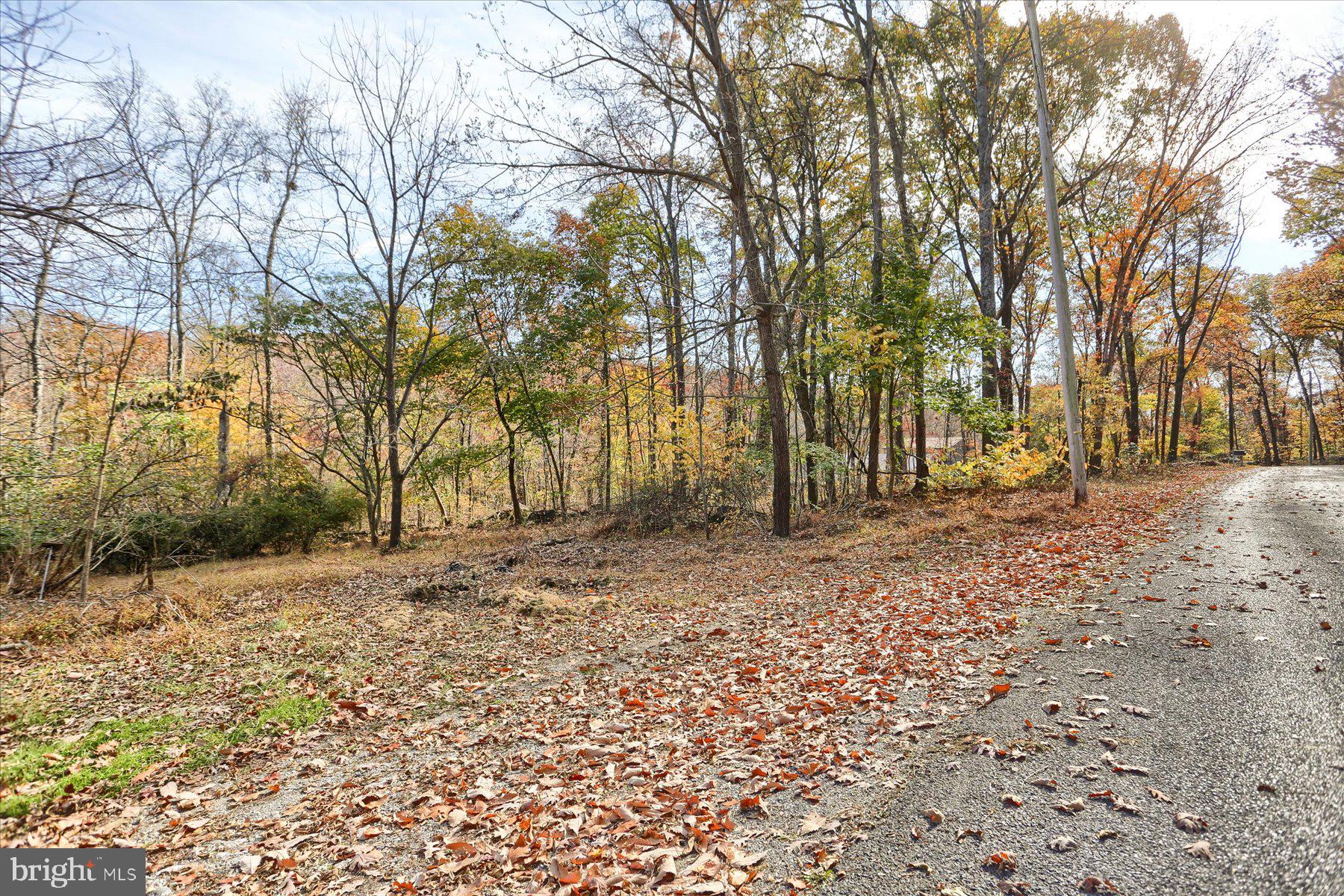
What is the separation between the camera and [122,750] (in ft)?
13.0

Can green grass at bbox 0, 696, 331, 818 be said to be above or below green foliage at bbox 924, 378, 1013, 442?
below

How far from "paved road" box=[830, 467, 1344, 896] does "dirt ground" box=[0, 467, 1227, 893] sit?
0.91 feet

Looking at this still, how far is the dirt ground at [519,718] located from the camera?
2.93 metres

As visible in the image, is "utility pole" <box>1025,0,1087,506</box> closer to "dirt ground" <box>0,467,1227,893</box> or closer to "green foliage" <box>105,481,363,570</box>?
"dirt ground" <box>0,467,1227,893</box>

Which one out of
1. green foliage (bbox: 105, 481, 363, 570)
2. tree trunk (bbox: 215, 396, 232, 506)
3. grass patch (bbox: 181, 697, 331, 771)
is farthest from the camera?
tree trunk (bbox: 215, 396, 232, 506)

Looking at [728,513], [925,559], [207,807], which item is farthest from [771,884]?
[728,513]

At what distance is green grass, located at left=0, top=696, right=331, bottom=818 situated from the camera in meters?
3.45

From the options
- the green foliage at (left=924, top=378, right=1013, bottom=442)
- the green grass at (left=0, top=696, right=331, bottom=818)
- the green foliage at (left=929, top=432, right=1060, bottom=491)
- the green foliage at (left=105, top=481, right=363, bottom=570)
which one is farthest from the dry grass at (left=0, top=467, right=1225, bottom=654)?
the green grass at (left=0, top=696, right=331, bottom=818)

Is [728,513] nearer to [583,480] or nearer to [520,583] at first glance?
[520,583]

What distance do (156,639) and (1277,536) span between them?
45.6 feet

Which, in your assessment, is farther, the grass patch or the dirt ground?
the grass patch

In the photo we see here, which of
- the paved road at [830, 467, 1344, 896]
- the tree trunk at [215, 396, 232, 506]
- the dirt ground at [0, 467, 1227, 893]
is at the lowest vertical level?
the dirt ground at [0, 467, 1227, 893]

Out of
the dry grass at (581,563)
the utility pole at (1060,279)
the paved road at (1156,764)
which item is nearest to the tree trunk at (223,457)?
the dry grass at (581,563)

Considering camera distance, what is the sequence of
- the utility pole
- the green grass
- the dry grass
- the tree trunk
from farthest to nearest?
the tree trunk → the utility pole → the dry grass → the green grass
